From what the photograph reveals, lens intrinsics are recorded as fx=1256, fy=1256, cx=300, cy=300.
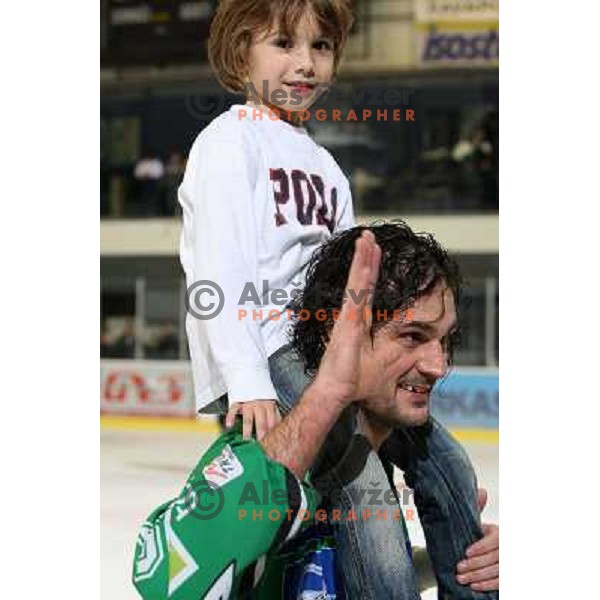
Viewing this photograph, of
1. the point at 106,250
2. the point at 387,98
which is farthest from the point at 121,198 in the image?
the point at 387,98

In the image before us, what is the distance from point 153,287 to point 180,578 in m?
9.43

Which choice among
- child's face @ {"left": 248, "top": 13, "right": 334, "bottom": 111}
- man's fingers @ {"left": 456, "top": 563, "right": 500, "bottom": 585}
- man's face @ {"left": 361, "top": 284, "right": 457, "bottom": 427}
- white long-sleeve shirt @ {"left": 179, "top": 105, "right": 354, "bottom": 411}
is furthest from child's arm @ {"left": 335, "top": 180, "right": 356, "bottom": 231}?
man's fingers @ {"left": 456, "top": 563, "right": 500, "bottom": 585}

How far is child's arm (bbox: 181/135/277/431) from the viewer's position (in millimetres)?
1414

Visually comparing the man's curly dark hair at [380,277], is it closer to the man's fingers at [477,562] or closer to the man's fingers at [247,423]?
the man's fingers at [247,423]

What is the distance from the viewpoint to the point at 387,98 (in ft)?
5.55

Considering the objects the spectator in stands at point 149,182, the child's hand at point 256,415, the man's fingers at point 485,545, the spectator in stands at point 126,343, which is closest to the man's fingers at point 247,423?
the child's hand at point 256,415

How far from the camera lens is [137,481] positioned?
4.78 m

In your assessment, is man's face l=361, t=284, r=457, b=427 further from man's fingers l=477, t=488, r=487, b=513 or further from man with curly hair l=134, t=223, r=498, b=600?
man's fingers l=477, t=488, r=487, b=513

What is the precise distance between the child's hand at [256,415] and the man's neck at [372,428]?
0.31 ft

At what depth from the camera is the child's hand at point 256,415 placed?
1379mm

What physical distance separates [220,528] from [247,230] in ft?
1.39
